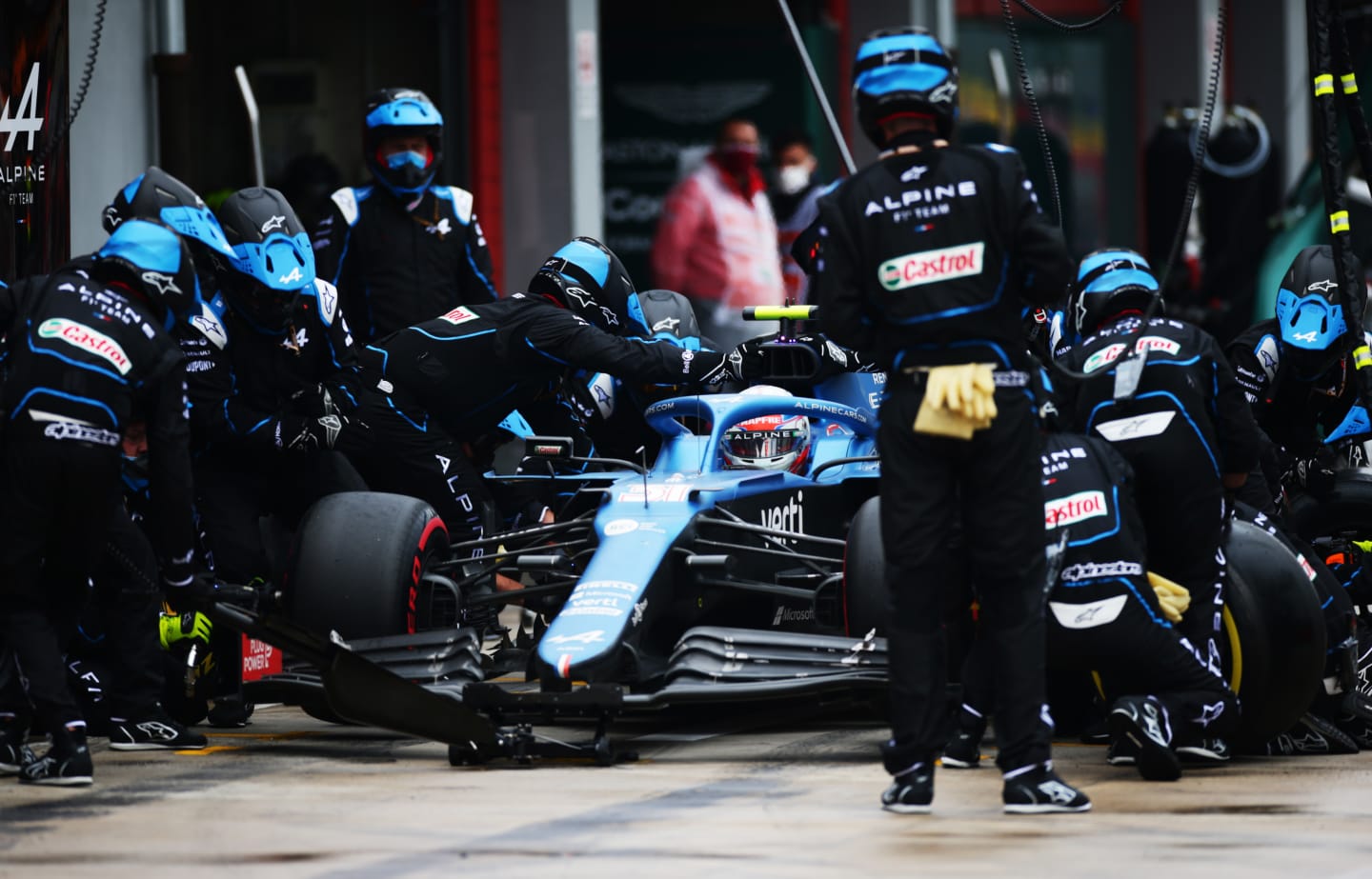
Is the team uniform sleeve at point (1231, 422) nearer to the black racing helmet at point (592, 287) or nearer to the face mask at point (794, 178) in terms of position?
the black racing helmet at point (592, 287)

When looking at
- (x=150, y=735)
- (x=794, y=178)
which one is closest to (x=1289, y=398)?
(x=150, y=735)

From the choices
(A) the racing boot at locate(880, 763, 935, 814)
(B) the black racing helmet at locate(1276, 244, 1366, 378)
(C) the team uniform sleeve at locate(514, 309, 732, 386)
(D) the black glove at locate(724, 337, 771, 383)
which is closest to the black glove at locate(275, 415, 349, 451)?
(C) the team uniform sleeve at locate(514, 309, 732, 386)

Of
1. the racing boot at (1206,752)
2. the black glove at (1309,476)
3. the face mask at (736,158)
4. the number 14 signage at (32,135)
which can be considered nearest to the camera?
the racing boot at (1206,752)

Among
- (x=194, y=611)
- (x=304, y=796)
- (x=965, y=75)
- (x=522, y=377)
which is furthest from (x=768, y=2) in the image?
(x=304, y=796)

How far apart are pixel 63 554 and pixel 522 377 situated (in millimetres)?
2379

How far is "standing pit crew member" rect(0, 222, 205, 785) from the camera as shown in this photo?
7.26m

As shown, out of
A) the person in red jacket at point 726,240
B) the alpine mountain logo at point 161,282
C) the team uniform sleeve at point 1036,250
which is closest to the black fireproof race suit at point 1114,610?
the team uniform sleeve at point 1036,250

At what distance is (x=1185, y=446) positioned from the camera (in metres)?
7.40

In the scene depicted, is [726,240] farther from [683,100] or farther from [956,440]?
[956,440]

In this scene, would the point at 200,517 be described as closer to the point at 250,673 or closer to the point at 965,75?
the point at 250,673

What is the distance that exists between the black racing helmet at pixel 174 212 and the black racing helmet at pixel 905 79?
9.15ft

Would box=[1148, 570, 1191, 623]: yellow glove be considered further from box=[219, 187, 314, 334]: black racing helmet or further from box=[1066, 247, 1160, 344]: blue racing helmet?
box=[219, 187, 314, 334]: black racing helmet

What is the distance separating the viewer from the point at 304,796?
7.00m

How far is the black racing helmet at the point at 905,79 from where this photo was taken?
6.68 m
